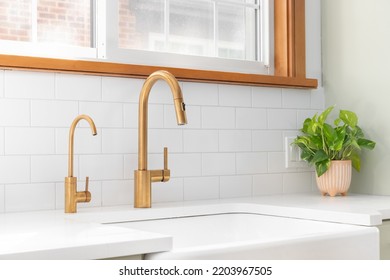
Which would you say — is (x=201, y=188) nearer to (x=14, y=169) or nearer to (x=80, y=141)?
(x=80, y=141)

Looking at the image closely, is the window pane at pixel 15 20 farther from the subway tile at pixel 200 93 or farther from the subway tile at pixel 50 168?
the subway tile at pixel 200 93

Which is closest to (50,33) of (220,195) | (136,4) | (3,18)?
(3,18)

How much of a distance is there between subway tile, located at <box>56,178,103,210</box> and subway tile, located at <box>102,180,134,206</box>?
0.02 metres

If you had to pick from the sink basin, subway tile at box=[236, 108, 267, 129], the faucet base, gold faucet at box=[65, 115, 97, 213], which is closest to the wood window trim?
subway tile at box=[236, 108, 267, 129]

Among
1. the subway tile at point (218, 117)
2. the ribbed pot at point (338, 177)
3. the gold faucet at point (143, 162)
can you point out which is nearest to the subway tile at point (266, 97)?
the subway tile at point (218, 117)

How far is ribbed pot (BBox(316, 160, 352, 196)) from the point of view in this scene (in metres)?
2.25

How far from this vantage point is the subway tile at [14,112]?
1863 mm

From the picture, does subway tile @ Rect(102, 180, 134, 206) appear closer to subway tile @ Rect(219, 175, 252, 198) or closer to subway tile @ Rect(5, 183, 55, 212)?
subway tile @ Rect(5, 183, 55, 212)

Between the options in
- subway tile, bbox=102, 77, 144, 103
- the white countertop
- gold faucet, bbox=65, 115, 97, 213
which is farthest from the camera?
subway tile, bbox=102, 77, 144, 103

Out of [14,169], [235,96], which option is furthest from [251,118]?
[14,169]

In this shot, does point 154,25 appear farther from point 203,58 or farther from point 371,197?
point 371,197

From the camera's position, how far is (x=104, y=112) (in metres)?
2.04

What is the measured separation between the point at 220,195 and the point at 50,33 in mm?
807
